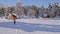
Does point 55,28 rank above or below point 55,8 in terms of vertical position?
below

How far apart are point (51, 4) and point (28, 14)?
0.53m

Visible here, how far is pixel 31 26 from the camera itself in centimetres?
263

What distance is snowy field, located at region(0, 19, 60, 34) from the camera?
2.53 meters

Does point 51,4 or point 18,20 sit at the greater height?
point 51,4

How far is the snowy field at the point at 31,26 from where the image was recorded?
2527 mm

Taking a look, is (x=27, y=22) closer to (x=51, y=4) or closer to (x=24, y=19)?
(x=24, y=19)

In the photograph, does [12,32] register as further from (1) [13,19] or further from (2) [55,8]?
(2) [55,8]

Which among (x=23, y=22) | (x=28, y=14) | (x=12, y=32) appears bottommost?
(x=12, y=32)

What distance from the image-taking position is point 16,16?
2674mm

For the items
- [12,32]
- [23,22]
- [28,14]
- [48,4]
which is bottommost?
[12,32]

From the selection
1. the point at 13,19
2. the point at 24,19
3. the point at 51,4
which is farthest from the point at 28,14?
the point at 51,4

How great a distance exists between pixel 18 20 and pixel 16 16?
0.31 feet

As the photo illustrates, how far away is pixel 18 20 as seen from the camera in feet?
8.80

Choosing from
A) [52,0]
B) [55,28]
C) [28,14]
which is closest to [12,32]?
[28,14]
